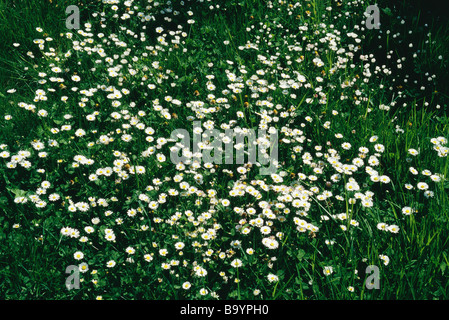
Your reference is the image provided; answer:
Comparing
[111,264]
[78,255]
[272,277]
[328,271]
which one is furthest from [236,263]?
[78,255]

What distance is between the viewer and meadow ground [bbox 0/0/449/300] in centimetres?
232

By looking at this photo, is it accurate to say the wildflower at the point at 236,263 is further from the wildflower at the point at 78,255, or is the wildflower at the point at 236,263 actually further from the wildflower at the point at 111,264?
the wildflower at the point at 78,255

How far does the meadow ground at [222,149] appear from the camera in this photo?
232 centimetres

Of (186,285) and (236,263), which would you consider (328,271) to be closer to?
(236,263)

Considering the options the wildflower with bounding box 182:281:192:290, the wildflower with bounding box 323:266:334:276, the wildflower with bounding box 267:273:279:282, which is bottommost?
the wildflower with bounding box 182:281:192:290

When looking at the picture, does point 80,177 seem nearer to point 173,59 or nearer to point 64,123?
point 64,123

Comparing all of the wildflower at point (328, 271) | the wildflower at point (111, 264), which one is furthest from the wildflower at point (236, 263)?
the wildflower at point (111, 264)

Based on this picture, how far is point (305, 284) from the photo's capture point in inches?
89.6

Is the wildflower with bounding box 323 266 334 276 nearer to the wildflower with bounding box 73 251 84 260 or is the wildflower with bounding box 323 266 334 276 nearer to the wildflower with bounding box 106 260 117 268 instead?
the wildflower with bounding box 106 260 117 268

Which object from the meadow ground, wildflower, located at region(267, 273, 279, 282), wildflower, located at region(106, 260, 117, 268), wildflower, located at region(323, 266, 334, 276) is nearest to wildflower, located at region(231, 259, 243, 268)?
the meadow ground

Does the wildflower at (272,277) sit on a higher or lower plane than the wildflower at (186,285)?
higher

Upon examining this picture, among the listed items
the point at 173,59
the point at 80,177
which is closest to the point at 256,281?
the point at 80,177
